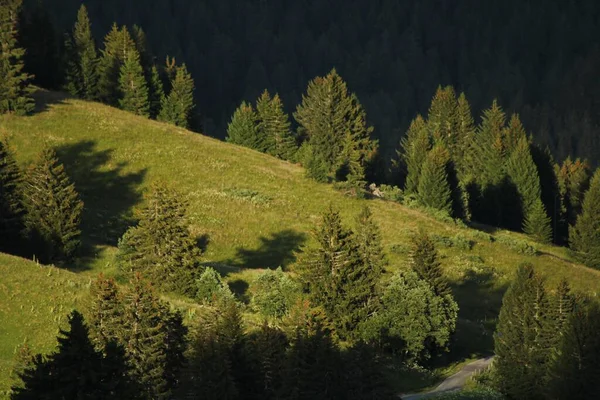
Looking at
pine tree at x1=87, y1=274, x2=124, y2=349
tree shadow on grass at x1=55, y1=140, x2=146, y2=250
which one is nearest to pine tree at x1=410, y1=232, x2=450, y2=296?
tree shadow on grass at x1=55, y1=140, x2=146, y2=250

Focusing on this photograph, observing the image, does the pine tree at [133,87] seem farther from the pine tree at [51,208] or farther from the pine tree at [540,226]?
the pine tree at [51,208]

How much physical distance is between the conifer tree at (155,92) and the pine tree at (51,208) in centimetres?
5940

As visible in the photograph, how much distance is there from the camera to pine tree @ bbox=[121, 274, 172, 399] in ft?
128

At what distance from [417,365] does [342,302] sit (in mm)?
6097

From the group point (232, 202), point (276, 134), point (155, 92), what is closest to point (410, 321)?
point (232, 202)

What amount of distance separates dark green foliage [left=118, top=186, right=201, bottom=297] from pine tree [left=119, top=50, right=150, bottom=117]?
56.4 metres

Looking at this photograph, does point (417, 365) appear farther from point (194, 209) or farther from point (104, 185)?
point (104, 185)

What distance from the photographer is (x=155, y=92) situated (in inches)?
4825

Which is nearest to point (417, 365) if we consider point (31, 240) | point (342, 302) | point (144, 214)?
point (342, 302)

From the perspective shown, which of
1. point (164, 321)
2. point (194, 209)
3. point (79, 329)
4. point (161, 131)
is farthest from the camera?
point (161, 131)

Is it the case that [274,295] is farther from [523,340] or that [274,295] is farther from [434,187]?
[434,187]

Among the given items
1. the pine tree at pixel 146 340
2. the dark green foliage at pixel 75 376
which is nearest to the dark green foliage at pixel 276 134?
the pine tree at pixel 146 340

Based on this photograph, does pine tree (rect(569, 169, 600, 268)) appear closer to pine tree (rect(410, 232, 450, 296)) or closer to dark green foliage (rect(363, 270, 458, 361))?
pine tree (rect(410, 232, 450, 296))

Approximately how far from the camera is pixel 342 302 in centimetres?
5734
